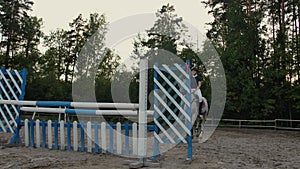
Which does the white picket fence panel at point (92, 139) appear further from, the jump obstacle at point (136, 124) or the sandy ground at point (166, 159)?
the sandy ground at point (166, 159)

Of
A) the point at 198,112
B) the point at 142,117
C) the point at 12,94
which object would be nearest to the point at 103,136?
the point at 142,117

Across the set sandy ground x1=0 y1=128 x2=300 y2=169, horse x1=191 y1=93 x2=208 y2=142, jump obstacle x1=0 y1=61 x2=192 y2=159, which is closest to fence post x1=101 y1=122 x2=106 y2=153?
jump obstacle x1=0 y1=61 x2=192 y2=159

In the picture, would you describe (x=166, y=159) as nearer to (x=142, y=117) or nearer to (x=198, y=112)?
(x=142, y=117)

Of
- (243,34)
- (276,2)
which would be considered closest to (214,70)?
(243,34)

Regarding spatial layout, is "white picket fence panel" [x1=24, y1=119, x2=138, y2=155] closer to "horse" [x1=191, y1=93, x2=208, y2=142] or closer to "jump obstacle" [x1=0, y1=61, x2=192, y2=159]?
"jump obstacle" [x1=0, y1=61, x2=192, y2=159]

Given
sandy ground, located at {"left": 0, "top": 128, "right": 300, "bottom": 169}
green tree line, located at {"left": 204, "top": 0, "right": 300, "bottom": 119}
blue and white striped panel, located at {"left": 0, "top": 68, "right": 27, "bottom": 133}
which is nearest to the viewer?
sandy ground, located at {"left": 0, "top": 128, "right": 300, "bottom": 169}

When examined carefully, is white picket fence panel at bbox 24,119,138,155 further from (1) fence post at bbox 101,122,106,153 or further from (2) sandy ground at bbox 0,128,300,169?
(2) sandy ground at bbox 0,128,300,169

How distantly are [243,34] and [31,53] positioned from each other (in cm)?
1925

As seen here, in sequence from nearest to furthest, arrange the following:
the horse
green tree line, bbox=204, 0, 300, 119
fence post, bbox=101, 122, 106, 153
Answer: fence post, bbox=101, 122, 106, 153 → the horse → green tree line, bbox=204, 0, 300, 119

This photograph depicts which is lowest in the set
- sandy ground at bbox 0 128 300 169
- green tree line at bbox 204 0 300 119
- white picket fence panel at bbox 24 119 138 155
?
sandy ground at bbox 0 128 300 169

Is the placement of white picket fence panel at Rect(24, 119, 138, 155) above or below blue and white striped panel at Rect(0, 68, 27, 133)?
below

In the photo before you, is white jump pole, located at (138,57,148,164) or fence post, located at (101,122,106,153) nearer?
white jump pole, located at (138,57,148,164)

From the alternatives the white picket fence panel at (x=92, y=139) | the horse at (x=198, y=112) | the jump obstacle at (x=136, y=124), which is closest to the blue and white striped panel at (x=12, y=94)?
the jump obstacle at (x=136, y=124)

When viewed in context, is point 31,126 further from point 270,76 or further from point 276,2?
point 276,2
